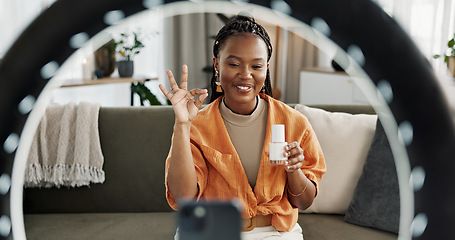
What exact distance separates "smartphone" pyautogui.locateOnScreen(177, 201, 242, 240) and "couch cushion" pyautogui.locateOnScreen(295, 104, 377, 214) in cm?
164

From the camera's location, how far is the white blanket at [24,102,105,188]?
6.00 feet

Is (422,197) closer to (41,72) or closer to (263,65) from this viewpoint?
(41,72)

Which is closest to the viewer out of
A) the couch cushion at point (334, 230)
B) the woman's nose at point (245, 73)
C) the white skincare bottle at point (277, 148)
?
the white skincare bottle at point (277, 148)

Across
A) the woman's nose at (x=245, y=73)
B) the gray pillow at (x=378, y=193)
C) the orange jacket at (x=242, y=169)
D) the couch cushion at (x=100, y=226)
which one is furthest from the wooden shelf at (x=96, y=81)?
the woman's nose at (x=245, y=73)

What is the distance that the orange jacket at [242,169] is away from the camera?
102 cm

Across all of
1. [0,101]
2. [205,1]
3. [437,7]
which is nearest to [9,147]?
[0,101]

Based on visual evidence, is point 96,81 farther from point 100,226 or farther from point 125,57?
point 100,226

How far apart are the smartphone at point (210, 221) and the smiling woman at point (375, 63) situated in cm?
9

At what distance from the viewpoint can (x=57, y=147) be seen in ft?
6.16

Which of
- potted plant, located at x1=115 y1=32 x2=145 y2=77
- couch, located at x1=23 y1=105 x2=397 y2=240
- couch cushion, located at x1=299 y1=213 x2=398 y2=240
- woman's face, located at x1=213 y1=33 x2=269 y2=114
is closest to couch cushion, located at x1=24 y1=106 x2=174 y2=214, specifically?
couch, located at x1=23 y1=105 x2=397 y2=240

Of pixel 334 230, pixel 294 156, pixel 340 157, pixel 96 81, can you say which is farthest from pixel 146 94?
pixel 294 156

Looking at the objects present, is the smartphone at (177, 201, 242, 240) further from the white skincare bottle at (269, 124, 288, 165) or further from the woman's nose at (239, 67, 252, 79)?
the woman's nose at (239, 67, 252, 79)

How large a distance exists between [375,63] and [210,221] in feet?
0.35

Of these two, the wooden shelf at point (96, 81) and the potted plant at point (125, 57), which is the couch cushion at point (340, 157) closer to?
the wooden shelf at point (96, 81)
